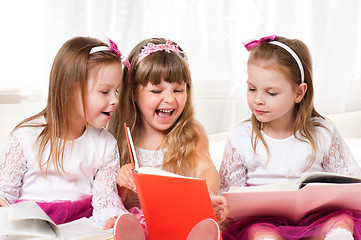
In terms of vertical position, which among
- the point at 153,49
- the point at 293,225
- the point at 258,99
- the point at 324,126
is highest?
the point at 153,49

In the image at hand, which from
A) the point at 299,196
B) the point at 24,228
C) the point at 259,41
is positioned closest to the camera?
the point at 24,228

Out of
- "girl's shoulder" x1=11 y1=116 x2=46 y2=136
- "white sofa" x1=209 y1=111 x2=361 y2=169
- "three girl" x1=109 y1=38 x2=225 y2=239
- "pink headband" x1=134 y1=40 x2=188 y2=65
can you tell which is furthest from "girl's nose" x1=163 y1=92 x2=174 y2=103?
"white sofa" x1=209 y1=111 x2=361 y2=169

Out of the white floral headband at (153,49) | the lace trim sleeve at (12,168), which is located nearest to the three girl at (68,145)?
the lace trim sleeve at (12,168)

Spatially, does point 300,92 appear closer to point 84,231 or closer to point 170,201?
point 170,201

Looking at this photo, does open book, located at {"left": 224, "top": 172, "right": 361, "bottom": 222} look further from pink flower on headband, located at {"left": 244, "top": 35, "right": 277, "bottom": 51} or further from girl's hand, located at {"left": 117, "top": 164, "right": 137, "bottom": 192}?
pink flower on headband, located at {"left": 244, "top": 35, "right": 277, "bottom": 51}

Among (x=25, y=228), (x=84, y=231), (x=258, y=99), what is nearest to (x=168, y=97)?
(x=258, y=99)

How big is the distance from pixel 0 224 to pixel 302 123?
3.16 feet

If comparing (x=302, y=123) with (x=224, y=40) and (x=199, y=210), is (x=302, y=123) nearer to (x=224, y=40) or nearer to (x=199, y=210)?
(x=199, y=210)

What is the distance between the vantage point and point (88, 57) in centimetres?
150

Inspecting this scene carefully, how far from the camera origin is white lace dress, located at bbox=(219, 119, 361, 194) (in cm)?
162

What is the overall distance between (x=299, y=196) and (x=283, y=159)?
1.07 feet

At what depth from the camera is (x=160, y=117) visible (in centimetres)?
165

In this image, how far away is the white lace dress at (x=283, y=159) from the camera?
1617mm

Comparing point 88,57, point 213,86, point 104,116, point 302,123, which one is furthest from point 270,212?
point 213,86
